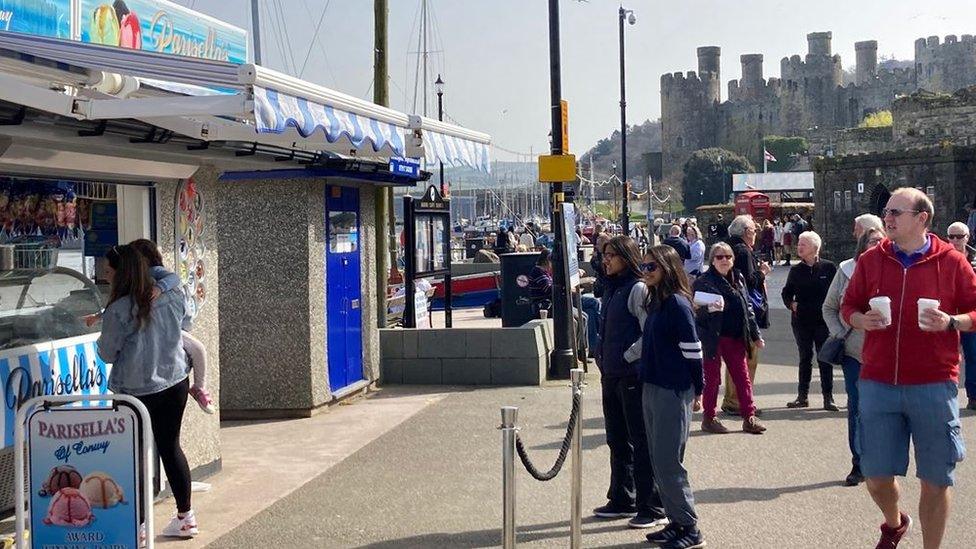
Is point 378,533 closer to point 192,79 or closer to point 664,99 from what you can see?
point 192,79

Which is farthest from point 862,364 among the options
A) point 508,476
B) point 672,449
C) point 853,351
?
point 853,351

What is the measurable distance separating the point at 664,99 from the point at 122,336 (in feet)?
386

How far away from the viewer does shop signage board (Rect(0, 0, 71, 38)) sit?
7441mm

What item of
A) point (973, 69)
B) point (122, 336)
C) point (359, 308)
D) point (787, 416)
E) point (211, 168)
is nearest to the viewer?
point (122, 336)

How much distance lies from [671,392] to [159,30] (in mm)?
5130

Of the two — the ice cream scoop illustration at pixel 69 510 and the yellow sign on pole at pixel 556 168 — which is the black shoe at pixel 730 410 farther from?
the ice cream scoop illustration at pixel 69 510

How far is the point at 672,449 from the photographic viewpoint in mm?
6496

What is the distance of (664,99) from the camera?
397 ft

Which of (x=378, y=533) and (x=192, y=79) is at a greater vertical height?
(x=192, y=79)

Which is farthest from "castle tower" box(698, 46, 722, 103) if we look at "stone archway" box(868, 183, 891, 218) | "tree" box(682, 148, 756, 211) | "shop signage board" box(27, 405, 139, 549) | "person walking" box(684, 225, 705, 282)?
Result: "shop signage board" box(27, 405, 139, 549)

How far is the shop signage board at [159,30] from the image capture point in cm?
841

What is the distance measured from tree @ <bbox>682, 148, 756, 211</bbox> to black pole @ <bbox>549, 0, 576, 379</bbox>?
8263 centimetres

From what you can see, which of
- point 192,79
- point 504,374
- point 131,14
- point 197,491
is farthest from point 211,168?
point 504,374

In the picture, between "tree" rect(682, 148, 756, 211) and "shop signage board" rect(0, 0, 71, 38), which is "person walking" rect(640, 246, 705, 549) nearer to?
"shop signage board" rect(0, 0, 71, 38)
